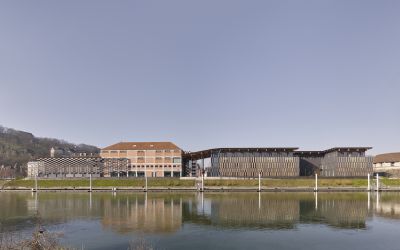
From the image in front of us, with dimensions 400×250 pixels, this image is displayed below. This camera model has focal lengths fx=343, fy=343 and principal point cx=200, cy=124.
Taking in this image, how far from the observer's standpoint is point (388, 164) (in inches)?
6344

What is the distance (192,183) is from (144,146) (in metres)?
50.8

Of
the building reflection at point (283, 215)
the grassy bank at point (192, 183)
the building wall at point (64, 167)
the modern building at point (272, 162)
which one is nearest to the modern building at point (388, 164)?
the modern building at point (272, 162)

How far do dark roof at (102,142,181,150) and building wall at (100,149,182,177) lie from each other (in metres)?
1.45

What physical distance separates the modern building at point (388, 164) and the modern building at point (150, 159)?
3788 inches

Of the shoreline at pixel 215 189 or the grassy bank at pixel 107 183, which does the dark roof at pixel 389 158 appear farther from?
the grassy bank at pixel 107 183

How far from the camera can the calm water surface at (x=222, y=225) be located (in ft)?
128

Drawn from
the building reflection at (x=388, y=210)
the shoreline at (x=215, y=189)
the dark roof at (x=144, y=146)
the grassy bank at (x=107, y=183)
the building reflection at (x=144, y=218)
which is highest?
the dark roof at (x=144, y=146)

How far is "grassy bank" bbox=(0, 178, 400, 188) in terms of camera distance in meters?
119

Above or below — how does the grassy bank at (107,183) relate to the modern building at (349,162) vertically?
below

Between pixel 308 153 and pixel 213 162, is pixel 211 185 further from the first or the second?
pixel 308 153

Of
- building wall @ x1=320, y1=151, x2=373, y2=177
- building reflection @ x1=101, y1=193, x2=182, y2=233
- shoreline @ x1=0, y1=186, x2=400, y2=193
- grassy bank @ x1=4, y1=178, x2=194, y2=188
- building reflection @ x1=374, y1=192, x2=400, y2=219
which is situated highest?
building wall @ x1=320, y1=151, x2=373, y2=177

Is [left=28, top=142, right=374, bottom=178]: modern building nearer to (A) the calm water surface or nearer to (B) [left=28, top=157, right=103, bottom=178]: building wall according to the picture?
(B) [left=28, top=157, right=103, bottom=178]: building wall

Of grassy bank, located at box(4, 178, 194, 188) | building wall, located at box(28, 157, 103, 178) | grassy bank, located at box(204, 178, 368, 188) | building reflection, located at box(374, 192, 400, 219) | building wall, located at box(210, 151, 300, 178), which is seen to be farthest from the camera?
building wall, located at box(28, 157, 103, 178)

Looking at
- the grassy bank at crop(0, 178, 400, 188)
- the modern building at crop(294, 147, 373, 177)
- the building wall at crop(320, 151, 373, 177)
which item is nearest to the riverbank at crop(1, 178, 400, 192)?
the grassy bank at crop(0, 178, 400, 188)
